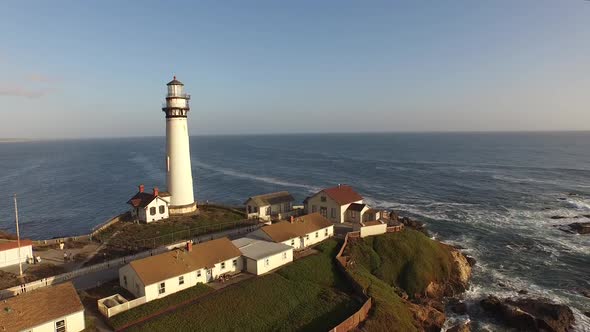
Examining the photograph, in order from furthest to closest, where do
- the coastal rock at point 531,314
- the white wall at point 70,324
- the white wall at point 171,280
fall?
the coastal rock at point 531,314 → the white wall at point 171,280 → the white wall at point 70,324

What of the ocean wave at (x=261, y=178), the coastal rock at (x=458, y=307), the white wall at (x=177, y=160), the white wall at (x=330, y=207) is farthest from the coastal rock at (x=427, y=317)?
the ocean wave at (x=261, y=178)

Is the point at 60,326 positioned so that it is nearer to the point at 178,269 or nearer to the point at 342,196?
the point at 178,269

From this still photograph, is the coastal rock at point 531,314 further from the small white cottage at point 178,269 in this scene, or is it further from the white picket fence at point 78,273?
the white picket fence at point 78,273

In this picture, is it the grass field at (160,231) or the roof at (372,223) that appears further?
the roof at (372,223)

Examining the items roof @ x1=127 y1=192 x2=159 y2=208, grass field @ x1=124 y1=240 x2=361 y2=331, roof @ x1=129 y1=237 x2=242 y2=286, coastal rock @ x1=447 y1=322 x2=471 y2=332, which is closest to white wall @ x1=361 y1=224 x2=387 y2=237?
grass field @ x1=124 y1=240 x2=361 y2=331

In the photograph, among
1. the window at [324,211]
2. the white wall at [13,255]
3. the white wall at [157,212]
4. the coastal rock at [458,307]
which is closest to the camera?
the coastal rock at [458,307]

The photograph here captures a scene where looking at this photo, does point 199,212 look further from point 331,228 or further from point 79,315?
point 79,315

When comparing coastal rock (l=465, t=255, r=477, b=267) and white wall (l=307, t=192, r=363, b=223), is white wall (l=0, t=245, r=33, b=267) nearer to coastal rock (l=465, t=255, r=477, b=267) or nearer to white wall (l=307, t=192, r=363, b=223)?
white wall (l=307, t=192, r=363, b=223)

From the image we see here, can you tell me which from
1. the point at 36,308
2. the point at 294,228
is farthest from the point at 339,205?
the point at 36,308
